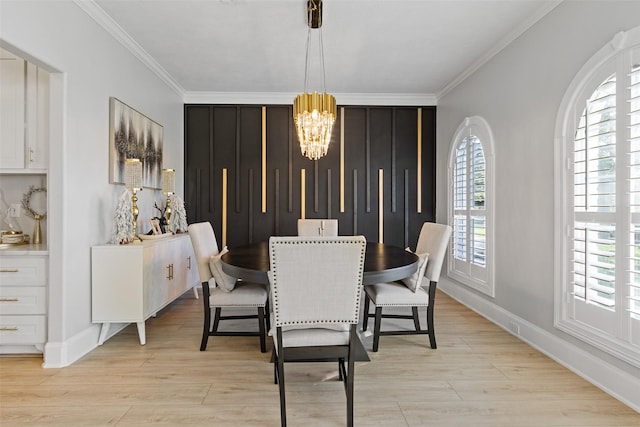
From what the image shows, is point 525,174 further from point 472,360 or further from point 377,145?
point 377,145

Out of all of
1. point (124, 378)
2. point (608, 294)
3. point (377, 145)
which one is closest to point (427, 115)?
point (377, 145)

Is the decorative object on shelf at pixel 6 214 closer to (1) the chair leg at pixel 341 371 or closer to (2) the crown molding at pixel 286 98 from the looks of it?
(2) the crown molding at pixel 286 98

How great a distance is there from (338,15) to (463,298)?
336 cm

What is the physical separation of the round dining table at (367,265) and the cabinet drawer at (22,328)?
138cm

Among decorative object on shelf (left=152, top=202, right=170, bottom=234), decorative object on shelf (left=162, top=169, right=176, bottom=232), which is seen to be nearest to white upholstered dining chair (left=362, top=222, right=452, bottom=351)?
decorative object on shelf (left=152, top=202, right=170, bottom=234)

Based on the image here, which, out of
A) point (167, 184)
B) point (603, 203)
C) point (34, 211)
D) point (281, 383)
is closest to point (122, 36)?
point (167, 184)

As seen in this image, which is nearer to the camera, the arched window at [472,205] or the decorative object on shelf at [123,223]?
the decorative object on shelf at [123,223]

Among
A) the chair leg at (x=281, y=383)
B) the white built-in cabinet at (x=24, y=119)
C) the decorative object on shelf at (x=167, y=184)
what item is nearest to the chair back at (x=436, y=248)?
the chair leg at (x=281, y=383)

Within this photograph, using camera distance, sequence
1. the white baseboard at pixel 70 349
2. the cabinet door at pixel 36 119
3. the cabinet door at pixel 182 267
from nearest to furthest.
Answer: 1. the white baseboard at pixel 70 349
2. the cabinet door at pixel 36 119
3. the cabinet door at pixel 182 267

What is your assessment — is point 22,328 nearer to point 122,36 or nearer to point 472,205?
point 122,36

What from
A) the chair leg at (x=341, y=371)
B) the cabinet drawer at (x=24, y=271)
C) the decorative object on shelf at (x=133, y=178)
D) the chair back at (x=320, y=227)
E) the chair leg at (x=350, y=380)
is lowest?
the chair leg at (x=341, y=371)

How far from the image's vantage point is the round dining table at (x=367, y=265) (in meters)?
2.28

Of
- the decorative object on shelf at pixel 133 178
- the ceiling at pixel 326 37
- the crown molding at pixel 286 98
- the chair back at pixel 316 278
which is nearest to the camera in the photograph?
the chair back at pixel 316 278

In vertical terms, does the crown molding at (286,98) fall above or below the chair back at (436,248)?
above
